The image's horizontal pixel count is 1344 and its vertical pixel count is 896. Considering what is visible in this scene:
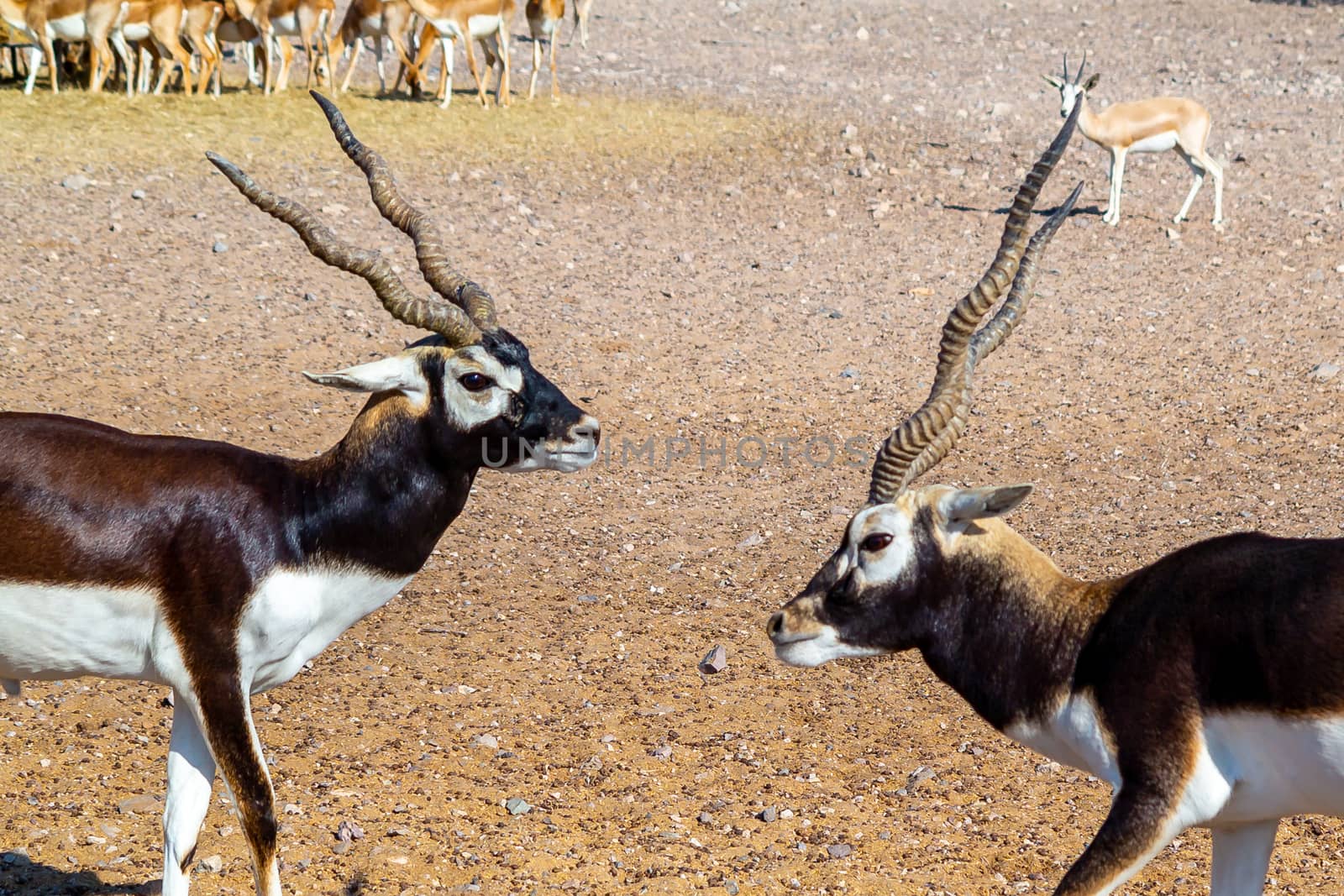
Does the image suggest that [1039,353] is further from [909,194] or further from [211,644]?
[211,644]

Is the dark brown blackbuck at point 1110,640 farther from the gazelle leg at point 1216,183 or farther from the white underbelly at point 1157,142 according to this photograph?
the white underbelly at point 1157,142

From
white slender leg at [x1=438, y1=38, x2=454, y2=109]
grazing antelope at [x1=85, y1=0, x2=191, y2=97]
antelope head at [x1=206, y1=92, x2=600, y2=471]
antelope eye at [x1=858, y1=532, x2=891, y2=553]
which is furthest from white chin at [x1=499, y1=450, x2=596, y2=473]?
grazing antelope at [x1=85, y1=0, x2=191, y2=97]

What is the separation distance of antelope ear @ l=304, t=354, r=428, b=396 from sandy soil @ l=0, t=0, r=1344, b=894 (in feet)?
4.98

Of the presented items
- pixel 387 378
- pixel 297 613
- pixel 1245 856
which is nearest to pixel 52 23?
pixel 387 378

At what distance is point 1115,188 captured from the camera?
44.1ft

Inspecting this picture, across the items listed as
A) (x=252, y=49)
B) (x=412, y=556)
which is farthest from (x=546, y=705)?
(x=252, y=49)

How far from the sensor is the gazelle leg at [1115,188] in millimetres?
13227

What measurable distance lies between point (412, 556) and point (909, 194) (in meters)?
10.1

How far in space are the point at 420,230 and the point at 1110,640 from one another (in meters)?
2.37

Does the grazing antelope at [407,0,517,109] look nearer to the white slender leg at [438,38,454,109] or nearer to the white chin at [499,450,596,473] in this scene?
the white slender leg at [438,38,454,109]

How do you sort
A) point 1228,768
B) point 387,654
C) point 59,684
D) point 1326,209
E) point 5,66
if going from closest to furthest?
point 1228,768, point 59,684, point 387,654, point 1326,209, point 5,66

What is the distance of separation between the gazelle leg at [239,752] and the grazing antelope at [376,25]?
14889mm

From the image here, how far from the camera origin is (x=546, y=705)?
5906 millimetres

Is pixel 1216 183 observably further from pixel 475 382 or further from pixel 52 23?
pixel 52 23
